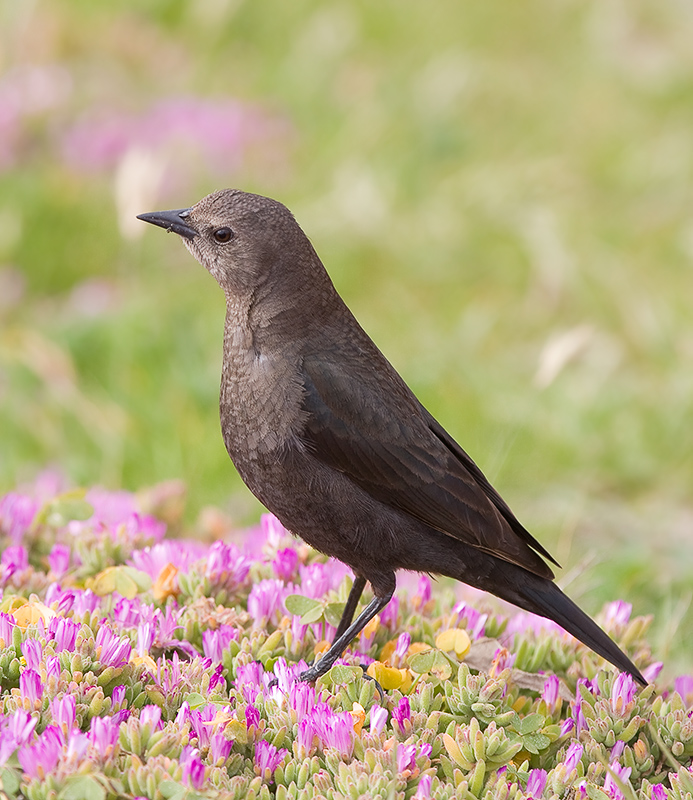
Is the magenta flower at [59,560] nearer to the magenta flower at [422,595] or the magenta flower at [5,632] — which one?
the magenta flower at [5,632]

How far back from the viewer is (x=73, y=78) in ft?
34.3

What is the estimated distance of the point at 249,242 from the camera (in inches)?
134

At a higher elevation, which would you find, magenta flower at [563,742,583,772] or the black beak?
the black beak

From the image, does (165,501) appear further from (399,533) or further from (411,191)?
(411,191)

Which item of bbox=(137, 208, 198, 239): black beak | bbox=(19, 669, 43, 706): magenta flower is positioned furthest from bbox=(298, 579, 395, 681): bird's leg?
bbox=(137, 208, 198, 239): black beak

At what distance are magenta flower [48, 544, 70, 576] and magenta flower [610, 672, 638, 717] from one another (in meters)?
1.82

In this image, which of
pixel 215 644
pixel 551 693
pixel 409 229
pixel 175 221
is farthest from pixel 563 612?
pixel 409 229

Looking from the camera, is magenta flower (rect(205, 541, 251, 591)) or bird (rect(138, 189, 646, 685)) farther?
magenta flower (rect(205, 541, 251, 591))

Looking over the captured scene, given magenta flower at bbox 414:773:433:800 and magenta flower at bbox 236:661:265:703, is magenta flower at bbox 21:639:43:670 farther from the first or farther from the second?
magenta flower at bbox 414:773:433:800

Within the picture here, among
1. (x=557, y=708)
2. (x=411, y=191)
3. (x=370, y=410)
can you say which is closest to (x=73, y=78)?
(x=411, y=191)

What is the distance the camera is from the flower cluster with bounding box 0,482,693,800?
8.12 ft

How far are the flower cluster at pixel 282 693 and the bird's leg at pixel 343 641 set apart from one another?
48mm

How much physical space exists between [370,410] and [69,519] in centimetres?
137

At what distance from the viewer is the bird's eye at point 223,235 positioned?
3434 millimetres
